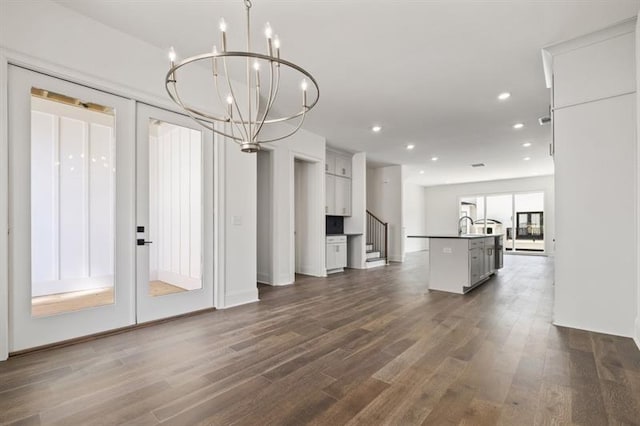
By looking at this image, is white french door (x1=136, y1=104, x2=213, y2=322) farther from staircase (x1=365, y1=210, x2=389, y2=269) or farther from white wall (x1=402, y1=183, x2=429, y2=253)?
white wall (x1=402, y1=183, x2=429, y2=253)

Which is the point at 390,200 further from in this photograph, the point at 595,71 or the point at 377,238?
the point at 595,71

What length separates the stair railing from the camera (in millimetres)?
8864

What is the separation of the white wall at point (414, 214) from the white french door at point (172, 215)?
9743 mm

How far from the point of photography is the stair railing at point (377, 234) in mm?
8864

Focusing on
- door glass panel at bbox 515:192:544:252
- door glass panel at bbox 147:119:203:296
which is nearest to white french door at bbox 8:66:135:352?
door glass panel at bbox 147:119:203:296

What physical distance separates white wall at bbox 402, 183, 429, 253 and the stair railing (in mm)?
3488

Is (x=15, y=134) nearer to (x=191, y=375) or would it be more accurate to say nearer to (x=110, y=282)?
(x=110, y=282)

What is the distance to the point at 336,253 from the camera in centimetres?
702

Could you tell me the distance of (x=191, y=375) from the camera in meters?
2.21

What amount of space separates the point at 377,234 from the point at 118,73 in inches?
292

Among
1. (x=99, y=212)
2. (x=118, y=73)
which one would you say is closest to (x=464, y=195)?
(x=118, y=73)

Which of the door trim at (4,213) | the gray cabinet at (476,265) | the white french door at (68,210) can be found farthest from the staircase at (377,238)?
the door trim at (4,213)

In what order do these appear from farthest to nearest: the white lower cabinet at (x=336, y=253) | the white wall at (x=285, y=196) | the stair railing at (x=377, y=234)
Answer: the stair railing at (x=377, y=234)
the white lower cabinet at (x=336, y=253)
the white wall at (x=285, y=196)

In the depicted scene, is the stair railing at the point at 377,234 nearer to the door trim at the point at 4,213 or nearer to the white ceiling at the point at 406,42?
the white ceiling at the point at 406,42
